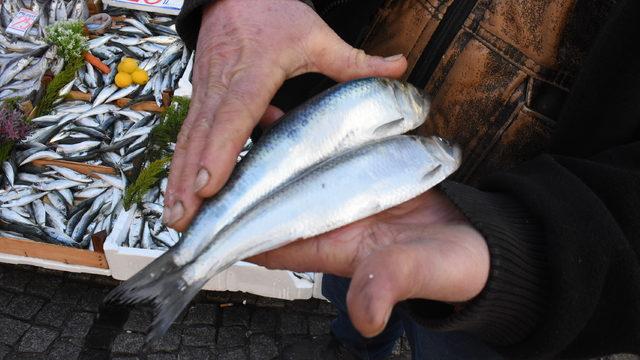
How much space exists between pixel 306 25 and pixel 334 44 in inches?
5.7

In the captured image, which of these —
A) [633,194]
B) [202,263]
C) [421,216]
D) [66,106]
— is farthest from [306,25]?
[66,106]

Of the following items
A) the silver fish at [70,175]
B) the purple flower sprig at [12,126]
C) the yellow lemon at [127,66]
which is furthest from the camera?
the yellow lemon at [127,66]

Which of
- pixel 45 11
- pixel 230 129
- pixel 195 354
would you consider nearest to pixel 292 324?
pixel 195 354

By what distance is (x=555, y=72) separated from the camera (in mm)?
1915

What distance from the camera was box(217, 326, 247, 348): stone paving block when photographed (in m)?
3.84

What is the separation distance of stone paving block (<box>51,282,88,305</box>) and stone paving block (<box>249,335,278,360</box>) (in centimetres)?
138

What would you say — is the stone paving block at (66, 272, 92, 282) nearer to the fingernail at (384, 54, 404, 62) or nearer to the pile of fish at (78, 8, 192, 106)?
the pile of fish at (78, 8, 192, 106)

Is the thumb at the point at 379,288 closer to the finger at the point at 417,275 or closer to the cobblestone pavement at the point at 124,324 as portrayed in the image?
the finger at the point at 417,275

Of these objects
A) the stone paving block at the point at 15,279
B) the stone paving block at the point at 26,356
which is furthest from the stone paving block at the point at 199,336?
the stone paving block at the point at 15,279

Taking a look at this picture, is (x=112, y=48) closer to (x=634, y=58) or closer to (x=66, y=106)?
(x=66, y=106)

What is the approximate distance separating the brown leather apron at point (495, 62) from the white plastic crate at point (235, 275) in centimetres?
198

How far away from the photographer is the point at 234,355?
12.4 feet

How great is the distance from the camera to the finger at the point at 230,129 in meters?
1.81

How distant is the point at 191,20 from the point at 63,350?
2.64 meters
